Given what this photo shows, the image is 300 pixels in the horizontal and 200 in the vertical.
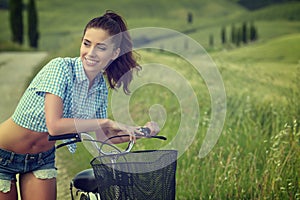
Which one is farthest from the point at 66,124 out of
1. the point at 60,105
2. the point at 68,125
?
the point at 60,105

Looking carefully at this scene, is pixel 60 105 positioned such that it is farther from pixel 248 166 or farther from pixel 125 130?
pixel 248 166

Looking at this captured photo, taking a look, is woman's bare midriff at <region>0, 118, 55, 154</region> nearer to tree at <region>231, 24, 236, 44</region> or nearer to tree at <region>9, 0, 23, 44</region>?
tree at <region>231, 24, 236, 44</region>

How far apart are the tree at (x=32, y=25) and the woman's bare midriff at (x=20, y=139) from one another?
8.53m

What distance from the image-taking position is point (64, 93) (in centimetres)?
347

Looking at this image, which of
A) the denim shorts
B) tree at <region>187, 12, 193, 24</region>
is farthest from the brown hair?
tree at <region>187, 12, 193, 24</region>

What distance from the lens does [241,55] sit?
1008 centimetres

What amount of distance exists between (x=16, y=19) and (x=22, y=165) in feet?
30.3

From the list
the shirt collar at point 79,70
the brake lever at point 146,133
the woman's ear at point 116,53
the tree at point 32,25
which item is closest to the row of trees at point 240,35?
the tree at point 32,25

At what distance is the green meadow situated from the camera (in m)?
5.54

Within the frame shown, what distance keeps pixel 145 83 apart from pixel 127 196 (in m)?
6.29

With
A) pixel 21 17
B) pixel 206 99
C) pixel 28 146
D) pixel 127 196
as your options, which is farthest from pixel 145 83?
pixel 127 196

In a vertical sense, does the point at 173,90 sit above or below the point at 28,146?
below

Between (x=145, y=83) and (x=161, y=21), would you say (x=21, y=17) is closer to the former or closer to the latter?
(x=161, y=21)

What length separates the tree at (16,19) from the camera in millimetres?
12469
